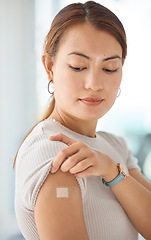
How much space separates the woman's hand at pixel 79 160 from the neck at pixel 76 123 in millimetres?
209

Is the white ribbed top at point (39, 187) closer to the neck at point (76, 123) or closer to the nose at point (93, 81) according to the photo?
the neck at point (76, 123)

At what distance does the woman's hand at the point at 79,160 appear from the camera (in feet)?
2.89

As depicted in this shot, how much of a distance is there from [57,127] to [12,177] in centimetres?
167

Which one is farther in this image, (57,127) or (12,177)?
(12,177)

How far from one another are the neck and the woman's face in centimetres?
5

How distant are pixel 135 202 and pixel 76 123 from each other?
1.06ft

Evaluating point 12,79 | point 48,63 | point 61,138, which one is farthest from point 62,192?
point 12,79

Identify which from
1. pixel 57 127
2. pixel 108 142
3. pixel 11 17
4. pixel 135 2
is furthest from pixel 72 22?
pixel 135 2

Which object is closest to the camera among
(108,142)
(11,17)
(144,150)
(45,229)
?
(45,229)

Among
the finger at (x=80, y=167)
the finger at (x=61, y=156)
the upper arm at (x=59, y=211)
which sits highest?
the finger at (x=61, y=156)

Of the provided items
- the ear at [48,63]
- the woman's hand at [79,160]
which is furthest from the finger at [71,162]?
the ear at [48,63]

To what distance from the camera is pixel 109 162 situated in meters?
1.02

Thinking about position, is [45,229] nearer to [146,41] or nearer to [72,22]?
[72,22]

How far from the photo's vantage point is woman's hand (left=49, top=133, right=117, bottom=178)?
2.89 feet
